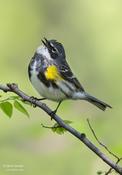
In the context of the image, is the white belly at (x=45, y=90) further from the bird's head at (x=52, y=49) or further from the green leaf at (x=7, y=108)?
the green leaf at (x=7, y=108)

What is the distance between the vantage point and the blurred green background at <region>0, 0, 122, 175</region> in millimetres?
4656

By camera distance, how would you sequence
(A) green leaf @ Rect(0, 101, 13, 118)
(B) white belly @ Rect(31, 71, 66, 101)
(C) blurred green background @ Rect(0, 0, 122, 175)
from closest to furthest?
1. (A) green leaf @ Rect(0, 101, 13, 118)
2. (B) white belly @ Rect(31, 71, 66, 101)
3. (C) blurred green background @ Rect(0, 0, 122, 175)

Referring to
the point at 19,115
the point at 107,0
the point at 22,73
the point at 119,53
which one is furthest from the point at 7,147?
the point at 107,0

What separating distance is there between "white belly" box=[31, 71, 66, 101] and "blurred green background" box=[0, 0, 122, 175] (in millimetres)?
252

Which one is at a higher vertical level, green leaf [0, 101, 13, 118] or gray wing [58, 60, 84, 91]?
gray wing [58, 60, 84, 91]

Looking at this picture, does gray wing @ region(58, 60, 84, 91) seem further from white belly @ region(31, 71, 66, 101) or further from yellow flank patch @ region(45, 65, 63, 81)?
white belly @ region(31, 71, 66, 101)

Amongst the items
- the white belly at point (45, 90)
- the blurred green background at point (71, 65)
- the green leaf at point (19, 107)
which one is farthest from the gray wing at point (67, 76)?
the green leaf at point (19, 107)

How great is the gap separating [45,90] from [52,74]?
0.43ft

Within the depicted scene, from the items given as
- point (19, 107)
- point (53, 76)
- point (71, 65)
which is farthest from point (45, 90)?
point (71, 65)

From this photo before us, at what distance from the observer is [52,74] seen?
4.27m

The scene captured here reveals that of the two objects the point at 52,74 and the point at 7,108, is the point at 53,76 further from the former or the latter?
the point at 7,108

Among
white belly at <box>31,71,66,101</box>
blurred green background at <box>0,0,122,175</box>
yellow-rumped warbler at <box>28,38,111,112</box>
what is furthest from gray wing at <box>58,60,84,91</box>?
blurred green background at <box>0,0,122,175</box>

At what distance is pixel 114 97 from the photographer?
6988mm

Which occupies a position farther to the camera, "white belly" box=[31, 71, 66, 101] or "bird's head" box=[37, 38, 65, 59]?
"bird's head" box=[37, 38, 65, 59]
